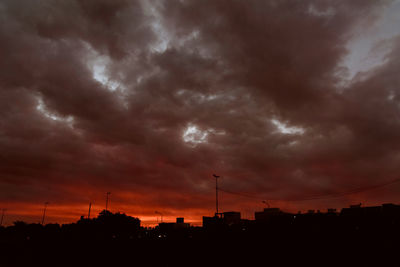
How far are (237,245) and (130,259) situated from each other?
2523 centimetres

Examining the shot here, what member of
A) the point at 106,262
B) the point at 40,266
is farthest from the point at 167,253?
the point at 40,266

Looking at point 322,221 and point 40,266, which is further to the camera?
point 40,266

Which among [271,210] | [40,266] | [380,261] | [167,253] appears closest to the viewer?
[380,261]

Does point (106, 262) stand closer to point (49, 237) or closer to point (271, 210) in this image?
point (49, 237)

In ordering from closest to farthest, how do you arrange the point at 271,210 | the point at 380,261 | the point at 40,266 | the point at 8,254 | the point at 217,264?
the point at 380,261 → the point at 217,264 → the point at 40,266 → the point at 8,254 → the point at 271,210

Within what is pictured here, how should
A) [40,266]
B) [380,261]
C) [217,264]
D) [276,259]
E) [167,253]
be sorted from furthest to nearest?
[40,266]
[167,253]
[217,264]
[276,259]
[380,261]

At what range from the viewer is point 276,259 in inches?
1976

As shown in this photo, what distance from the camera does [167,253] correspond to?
6378 centimetres

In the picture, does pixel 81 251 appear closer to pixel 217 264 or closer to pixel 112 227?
pixel 217 264

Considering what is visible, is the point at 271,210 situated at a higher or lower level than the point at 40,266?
higher

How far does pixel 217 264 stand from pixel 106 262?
88.3ft

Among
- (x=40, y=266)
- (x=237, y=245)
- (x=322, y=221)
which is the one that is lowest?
(x=40, y=266)

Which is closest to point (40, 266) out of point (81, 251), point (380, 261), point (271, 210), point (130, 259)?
point (81, 251)

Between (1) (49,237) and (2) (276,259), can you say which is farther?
(1) (49,237)
